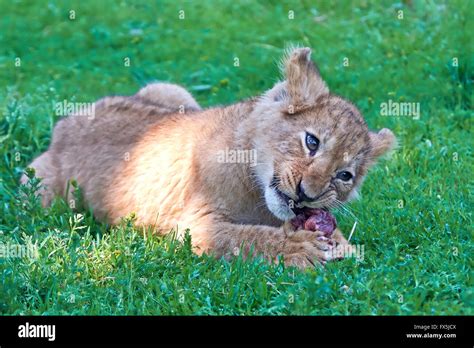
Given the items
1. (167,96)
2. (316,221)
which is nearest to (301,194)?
(316,221)

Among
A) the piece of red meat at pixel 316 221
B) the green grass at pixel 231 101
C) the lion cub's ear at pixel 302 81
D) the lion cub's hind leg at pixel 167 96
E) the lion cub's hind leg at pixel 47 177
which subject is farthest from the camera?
the lion cub's hind leg at pixel 167 96

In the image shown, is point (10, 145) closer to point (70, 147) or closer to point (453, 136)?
point (70, 147)

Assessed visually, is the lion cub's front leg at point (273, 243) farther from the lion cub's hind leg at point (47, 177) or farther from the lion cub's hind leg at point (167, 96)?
the lion cub's hind leg at point (167, 96)

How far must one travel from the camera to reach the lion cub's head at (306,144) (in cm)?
624

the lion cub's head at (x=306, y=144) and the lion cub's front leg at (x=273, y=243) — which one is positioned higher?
the lion cub's head at (x=306, y=144)

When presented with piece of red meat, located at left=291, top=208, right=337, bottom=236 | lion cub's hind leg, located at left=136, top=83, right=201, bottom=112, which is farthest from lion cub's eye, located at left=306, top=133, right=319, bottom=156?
lion cub's hind leg, located at left=136, top=83, right=201, bottom=112

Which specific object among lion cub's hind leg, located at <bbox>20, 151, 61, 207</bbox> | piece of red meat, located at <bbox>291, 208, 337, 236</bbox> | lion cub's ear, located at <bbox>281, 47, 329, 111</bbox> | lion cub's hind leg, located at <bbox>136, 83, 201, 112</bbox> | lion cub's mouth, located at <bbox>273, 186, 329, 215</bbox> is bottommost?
piece of red meat, located at <bbox>291, 208, 337, 236</bbox>

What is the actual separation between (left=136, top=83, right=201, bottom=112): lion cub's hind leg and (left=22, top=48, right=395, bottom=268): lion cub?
0.70 meters

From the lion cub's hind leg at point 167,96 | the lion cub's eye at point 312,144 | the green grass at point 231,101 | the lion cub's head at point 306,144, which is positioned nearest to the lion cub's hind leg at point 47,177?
the green grass at point 231,101

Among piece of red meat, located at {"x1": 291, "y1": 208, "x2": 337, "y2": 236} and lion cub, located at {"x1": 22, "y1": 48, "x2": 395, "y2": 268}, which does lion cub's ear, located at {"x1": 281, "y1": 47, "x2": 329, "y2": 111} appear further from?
→ piece of red meat, located at {"x1": 291, "y1": 208, "x2": 337, "y2": 236}

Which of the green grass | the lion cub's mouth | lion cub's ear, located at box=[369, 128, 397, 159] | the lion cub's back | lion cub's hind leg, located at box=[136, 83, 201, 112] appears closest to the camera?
the green grass

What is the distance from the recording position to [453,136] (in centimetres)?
862

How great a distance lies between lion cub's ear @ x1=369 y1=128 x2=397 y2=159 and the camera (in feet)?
22.4
